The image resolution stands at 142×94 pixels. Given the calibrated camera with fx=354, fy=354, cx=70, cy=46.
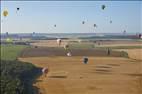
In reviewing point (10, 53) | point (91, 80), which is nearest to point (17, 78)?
point (91, 80)

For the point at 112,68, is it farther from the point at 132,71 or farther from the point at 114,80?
the point at 114,80

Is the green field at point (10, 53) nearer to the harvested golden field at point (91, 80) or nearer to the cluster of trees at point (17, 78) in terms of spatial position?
the harvested golden field at point (91, 80)

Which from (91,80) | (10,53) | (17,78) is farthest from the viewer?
(10,53)

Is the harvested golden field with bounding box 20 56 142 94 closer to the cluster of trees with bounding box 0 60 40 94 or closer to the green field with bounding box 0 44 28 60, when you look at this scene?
the cluster of trees with bounding box 0 60 40 94

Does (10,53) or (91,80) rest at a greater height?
(10,53)

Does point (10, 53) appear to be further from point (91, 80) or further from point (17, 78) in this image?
point (17, 78)

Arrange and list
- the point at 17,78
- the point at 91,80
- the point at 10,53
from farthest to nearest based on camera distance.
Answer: the point at 10,53
the point at 91,80
the point at 17,78

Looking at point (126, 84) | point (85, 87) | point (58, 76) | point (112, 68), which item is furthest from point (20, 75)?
point (112, 68)

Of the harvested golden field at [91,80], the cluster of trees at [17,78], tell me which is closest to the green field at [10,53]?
the harvested golden field at [91,80]

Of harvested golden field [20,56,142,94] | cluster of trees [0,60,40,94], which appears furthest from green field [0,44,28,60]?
cluster of trees [0,60,40,94]
